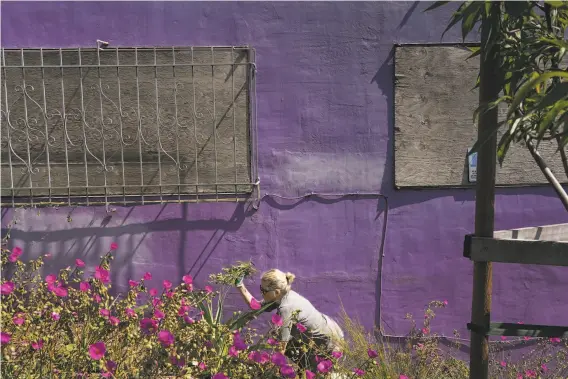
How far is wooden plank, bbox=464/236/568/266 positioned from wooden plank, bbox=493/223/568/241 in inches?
5.7

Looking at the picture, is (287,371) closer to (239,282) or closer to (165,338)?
(165,338)

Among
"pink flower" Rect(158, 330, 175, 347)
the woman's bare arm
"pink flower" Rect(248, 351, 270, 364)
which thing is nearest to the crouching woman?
the woman's bare arm

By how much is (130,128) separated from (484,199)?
299 cm

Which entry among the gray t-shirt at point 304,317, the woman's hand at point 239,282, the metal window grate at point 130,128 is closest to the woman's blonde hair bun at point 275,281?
the gray t-shirt at point 304,317

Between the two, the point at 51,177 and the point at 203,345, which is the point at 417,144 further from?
the point at 51,177

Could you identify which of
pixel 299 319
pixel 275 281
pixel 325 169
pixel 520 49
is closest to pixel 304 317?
pixel 299 319

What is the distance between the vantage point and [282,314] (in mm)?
3850

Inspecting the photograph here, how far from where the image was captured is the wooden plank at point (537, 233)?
2.62 meters

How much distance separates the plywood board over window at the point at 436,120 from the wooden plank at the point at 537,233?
1838 millimetres

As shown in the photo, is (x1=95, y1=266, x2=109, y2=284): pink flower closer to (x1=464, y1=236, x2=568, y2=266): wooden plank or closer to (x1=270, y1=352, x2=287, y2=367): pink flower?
(x1=270, y1=352, x2=287, y2=367): pink flower

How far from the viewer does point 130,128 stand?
182 inches

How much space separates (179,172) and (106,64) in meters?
0.98

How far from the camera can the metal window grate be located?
4.56 meters

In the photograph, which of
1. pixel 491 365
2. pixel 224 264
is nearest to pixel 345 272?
pixel 224 264
